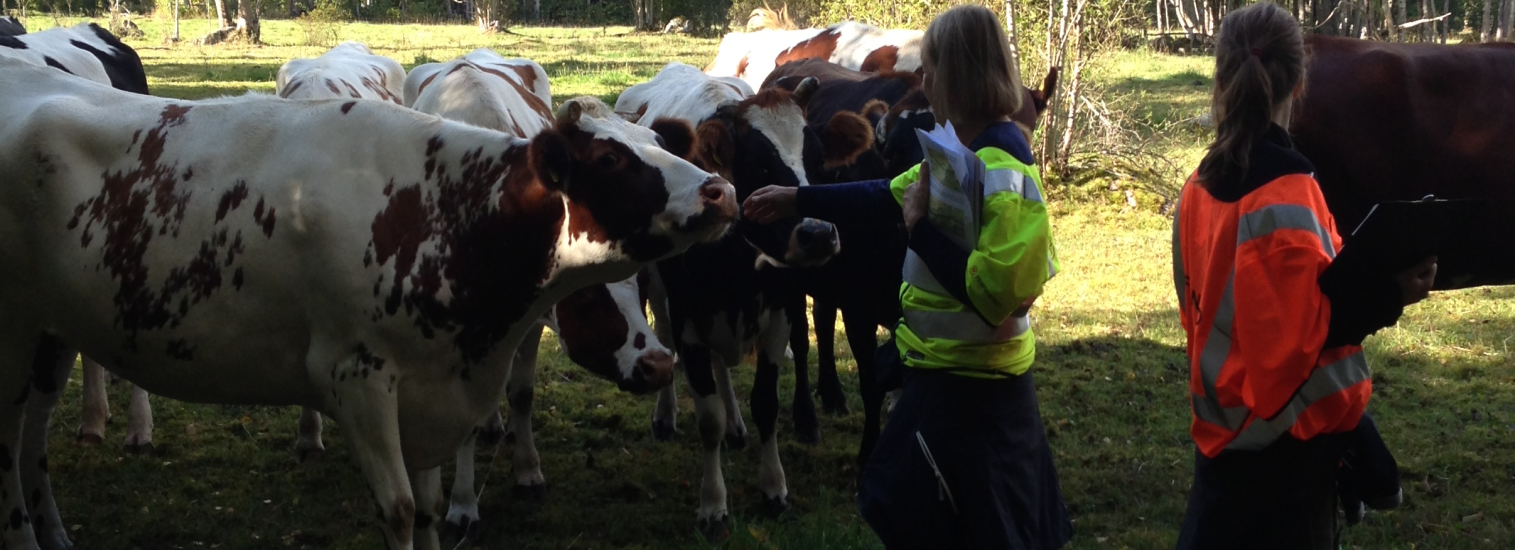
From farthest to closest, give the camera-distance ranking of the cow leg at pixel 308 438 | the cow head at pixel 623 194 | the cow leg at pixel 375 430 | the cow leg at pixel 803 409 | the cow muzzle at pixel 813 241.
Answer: the cow leg at pixel 803 409
the cow leg at pixel 308 438
the cow muzzle at pixel 813 241
the cow leg at pixel 375 430
the cow head at pixel 623 194

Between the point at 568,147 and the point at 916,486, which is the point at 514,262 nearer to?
the point at 568,147

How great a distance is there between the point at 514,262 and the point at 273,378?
2.92 ft

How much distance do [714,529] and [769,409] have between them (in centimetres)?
60

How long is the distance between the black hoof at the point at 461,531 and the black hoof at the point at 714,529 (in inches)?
35.7

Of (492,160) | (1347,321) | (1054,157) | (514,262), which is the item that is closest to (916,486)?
(1347,321)

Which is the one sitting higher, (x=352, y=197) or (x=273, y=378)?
(x=352, y=197)

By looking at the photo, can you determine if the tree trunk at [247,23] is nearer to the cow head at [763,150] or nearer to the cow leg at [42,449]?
the cow leg at [42,449]

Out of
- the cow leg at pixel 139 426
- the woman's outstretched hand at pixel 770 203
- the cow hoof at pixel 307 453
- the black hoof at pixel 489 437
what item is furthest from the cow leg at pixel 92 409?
the woman's outstretched hand at pixel 770 203

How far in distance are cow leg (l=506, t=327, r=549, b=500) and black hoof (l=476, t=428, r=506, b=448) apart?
0.49 metres

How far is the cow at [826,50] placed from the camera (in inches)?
360

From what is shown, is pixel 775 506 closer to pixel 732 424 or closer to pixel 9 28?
pixel 732 424

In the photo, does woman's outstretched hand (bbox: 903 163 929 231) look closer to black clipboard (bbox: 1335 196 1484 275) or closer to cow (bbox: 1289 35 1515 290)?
black clipboard (bbox: 1335 196 1484 275)

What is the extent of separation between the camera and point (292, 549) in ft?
15.7

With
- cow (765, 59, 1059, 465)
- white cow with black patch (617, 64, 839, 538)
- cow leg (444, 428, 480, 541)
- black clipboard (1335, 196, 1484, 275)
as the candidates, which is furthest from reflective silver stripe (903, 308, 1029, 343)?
cow leg (444, 428, 480, 541)
